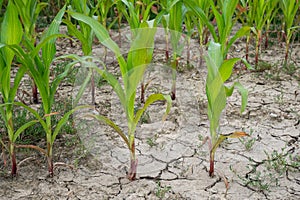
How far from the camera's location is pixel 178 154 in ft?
9.25

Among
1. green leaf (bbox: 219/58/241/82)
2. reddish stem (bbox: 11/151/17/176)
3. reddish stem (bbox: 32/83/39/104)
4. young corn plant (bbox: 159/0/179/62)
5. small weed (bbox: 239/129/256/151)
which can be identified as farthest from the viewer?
reddish stem (bbox: 32/83/39/104)

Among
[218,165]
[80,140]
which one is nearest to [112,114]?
[80,140]

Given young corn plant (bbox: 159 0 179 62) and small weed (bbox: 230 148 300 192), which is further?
young corn plant (bbox: 159 0 179 62)

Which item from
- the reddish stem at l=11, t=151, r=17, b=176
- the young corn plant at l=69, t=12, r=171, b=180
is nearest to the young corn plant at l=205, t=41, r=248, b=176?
the young corn plant at l=69, t=12, r=171, b=180

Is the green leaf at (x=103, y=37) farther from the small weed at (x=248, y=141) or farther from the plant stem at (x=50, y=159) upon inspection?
the small weed at (x=248, y=141)

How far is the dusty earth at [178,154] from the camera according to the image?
96.8 inches

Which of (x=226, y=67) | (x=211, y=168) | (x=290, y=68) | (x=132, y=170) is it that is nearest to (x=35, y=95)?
(x=132, y=170)

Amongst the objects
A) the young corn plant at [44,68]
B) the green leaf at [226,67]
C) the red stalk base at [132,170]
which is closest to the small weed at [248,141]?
the green leaf at [226,67]

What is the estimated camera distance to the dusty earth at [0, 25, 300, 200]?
2459mm

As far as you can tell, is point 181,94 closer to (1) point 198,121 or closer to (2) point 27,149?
(1) point 198,121

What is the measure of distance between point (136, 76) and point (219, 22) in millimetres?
950

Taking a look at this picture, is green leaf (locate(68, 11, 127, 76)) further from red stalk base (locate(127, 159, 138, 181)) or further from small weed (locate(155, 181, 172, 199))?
small weed (locate(155, 181, 172, 199))

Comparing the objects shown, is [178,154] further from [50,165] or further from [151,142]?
[50,165]

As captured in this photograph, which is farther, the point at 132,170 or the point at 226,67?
the point at 132,170
